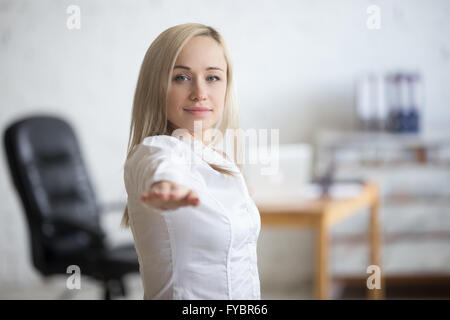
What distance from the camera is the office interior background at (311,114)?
2672 millimetres

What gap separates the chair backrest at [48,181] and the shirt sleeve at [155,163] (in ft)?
4.82

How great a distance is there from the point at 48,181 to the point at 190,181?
5.22ft

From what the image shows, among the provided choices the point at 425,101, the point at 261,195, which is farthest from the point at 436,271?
the point at 261,195

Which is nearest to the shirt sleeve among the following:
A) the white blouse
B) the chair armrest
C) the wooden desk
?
the white blouse

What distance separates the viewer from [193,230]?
0.62 metres

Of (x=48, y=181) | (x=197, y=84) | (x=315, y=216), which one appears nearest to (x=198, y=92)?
(x=197, y=84)

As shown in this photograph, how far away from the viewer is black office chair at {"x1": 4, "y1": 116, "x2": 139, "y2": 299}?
1970 millimetres

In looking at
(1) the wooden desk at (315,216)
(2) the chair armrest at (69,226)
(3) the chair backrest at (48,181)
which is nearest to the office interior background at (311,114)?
(3) the chair backrest at (48,181)

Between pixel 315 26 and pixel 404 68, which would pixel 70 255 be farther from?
pixel 404 68

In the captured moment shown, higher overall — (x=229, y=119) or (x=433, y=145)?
(x=229, y=119)

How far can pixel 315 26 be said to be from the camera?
9.27 feet

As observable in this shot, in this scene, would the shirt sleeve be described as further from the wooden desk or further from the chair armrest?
the chair armrest

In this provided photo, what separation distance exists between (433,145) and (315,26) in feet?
2.81

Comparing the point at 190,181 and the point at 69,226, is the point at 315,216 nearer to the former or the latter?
the point at 69,226
